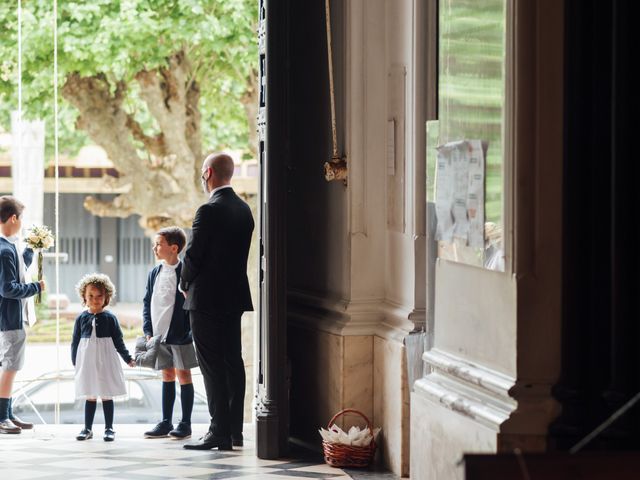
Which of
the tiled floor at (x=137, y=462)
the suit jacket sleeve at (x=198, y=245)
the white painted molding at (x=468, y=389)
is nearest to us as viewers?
the white painted molding at (x=468, y=389)

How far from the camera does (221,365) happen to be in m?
7.20

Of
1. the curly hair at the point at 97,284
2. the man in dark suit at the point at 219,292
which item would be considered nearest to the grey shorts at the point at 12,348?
the curly hair at the point at 97,284

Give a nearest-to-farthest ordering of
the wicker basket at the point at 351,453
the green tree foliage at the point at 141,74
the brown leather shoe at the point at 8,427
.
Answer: the wicker basket at the point at 351,453, the brown leather shoe at the point at 8,427, the green tree foliage at the point at 141,74

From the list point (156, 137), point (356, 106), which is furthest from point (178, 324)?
point (156, 137)

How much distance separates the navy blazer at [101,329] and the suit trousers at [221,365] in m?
0.67

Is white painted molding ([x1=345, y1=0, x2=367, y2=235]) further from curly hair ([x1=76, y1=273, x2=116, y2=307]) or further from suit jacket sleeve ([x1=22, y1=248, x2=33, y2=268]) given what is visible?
suit jacket sleeve ([x1=22, y1=248, x2=33, y2=268])

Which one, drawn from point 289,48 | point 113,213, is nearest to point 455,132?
point 289,48

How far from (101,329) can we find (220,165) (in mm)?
1321

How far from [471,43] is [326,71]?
8.88 ft

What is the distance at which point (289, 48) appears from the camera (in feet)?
23.8

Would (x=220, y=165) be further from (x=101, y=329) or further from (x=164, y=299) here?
(x=101, y=329)

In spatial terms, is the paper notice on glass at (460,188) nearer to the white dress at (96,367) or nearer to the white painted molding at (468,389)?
the white painted molding at (468,389)

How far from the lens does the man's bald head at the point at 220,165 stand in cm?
717

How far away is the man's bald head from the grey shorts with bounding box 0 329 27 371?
5.75 ft
